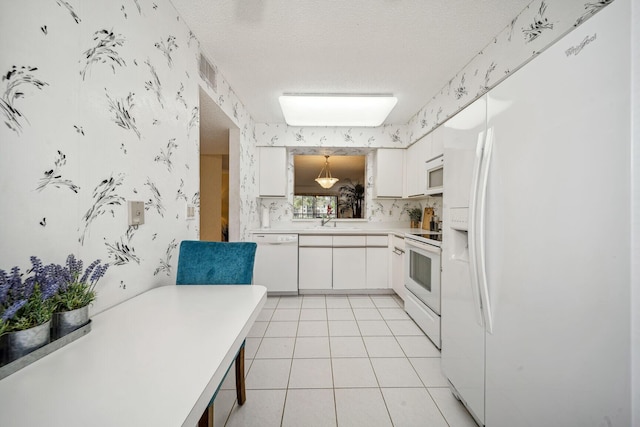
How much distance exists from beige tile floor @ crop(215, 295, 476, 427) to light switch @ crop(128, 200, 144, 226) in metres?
1.15

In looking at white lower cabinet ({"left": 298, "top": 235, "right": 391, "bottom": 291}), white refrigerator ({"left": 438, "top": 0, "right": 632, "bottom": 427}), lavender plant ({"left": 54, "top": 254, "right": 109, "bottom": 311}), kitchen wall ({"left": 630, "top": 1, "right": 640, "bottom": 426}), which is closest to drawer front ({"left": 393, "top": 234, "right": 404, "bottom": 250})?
white lower cabinet ({"left": 298, "top": 235, "right": 391, "bottom": 291})

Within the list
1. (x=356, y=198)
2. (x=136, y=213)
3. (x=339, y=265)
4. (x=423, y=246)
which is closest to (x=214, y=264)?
(x=136, y=213)

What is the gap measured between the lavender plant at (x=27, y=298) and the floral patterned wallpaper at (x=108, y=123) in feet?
0.44

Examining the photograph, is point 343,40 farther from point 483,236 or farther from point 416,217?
point 416,217

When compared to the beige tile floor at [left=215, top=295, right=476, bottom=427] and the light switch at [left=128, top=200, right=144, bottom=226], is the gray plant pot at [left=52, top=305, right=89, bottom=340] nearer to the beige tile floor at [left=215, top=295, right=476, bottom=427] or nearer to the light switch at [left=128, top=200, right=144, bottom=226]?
the light switch at [left=128, top=200, right=144, bottom=226]

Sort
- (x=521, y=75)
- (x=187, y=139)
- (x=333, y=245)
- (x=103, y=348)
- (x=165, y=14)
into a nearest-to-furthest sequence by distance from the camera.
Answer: (x=103, y=348) < (x=521, y=75) < (x=165, y=14) < (x=187, y=139) < (x=333, y=245)

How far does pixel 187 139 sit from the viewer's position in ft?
5.41

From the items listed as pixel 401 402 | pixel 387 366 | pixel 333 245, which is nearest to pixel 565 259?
pixel 401 402

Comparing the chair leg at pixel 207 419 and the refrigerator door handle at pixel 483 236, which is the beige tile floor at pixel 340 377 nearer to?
the chair leg at pixel 207 419

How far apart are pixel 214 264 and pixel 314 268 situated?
6.63ft

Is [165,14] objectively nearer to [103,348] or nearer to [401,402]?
[103,348]

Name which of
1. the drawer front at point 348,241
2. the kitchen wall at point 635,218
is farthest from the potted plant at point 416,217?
the kitchen wall at point 635,218

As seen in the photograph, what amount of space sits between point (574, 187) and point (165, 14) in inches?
85.1

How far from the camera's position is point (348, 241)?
322 cm
